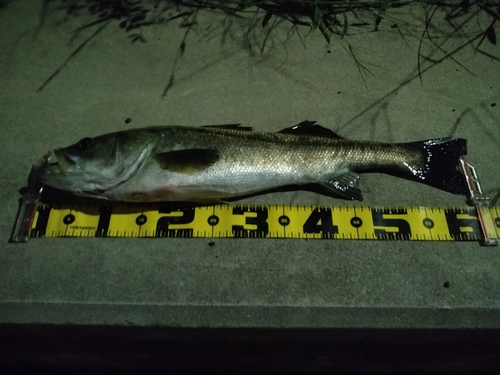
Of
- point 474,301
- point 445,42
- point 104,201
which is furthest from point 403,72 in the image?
point 104,201

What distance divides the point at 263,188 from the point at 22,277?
1565mm

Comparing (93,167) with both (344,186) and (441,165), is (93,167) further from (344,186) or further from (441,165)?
(441,165)

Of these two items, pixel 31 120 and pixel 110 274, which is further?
pixel 31 120

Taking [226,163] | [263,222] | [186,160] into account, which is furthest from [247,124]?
[263,222]

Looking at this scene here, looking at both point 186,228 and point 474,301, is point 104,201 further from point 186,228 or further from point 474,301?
point 474,301

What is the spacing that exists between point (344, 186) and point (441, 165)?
2.28 feet

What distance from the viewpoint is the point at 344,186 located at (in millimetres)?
2703

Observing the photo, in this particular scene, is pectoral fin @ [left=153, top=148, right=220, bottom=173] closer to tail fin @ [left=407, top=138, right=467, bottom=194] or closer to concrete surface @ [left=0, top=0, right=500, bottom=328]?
concrete surface @ [left=0, top=0, right=500, bottom=328]

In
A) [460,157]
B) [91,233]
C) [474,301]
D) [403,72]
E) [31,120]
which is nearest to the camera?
[474,301]

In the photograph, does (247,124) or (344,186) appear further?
(247,124)

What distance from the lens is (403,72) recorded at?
345 centimetres

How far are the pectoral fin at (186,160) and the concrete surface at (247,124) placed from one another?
0.44 metres

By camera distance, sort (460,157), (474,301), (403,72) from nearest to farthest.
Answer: (474,301), (460,157), (403,72)

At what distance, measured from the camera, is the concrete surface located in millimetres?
2312
